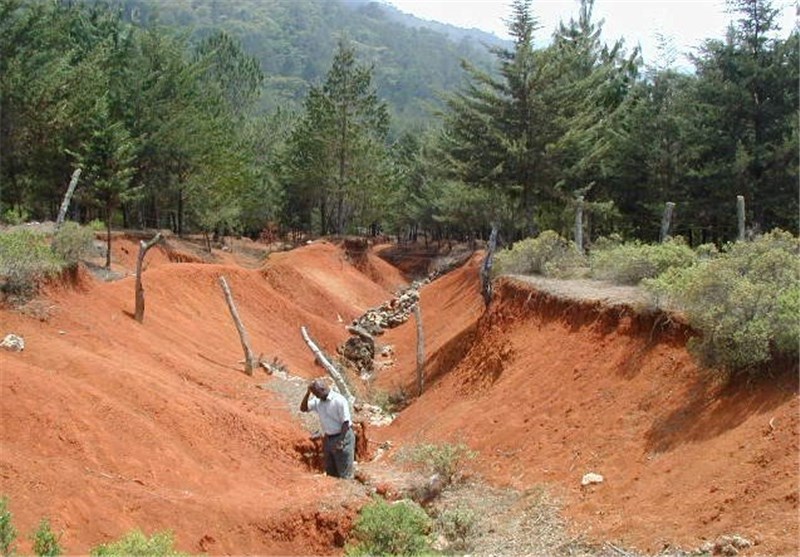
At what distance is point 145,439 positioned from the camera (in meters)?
11.3

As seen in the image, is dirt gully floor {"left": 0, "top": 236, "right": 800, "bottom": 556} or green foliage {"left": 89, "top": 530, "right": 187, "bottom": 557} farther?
dirt gully floor {"left": 0, "top": 236, "right": 800, "bottom": 556}

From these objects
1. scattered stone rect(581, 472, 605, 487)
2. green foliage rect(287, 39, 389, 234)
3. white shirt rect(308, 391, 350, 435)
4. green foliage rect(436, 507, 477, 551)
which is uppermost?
green foliage rect(287, 39, 389, 234)

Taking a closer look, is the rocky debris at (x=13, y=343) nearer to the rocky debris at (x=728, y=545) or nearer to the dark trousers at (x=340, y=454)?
the dark trousers at (x=340, y=454)

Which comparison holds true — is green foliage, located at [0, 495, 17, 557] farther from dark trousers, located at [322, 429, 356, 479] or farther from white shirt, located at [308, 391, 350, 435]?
dark trousers, located at [322, 429, 356, 479]

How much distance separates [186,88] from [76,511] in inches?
1427

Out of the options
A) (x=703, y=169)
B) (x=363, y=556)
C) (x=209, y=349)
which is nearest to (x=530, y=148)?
(x=703, y=169)

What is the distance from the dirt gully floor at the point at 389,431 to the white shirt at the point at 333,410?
32.9 inches

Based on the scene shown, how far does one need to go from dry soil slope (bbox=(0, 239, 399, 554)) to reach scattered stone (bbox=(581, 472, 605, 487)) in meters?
3.10

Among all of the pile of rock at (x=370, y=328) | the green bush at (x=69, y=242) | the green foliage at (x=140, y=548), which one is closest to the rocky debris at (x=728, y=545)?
the green foliage at (x=140, y=548)

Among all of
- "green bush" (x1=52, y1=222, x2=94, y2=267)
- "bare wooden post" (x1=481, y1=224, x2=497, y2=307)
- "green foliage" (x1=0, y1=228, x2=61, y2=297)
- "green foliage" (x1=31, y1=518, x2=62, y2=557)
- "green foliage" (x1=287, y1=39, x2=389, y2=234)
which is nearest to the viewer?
"green foliage" (x1=31, y1=518, x2=62, y2=557)

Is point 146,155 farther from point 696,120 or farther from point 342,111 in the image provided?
point 696,120

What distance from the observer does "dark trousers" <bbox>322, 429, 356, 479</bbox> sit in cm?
1192

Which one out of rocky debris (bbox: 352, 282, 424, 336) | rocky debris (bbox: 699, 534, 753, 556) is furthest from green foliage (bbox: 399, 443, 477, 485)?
rocky debris (bbox: 352, 282, 424, 336)

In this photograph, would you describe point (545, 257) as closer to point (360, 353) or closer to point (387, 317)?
point (360, 353)
